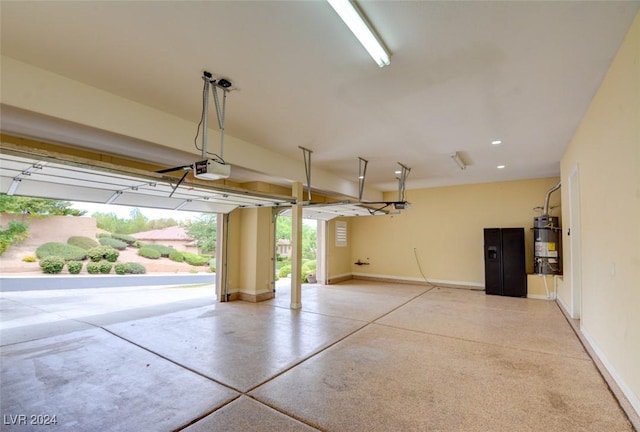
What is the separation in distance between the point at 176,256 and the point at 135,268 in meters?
2.26

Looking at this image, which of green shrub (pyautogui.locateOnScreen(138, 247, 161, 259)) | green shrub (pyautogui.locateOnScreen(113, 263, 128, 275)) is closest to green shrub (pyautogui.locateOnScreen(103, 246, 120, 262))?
green shrub (pyautogui.locateOnScreen(113, 263, 128, 275))

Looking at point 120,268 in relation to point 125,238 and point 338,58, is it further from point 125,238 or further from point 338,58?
point 338,58

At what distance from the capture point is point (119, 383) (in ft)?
9.95

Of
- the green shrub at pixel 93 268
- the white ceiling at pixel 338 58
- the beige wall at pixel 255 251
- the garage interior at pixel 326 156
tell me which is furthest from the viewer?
the green shrub at pixel 93 268

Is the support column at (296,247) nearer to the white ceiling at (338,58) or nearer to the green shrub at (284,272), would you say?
the white ceiling at (338,58)

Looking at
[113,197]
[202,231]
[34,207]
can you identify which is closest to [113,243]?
[34,207]

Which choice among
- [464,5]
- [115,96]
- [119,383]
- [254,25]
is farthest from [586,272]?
[115,96]

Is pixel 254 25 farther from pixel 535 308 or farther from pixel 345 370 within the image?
pixel 535 308

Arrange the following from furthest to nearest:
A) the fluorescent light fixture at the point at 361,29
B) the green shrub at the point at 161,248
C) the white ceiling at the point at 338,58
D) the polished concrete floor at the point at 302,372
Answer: the green shrub at the point at 161,248, the polished concrete floor at the point at 302,372, the white ceiling at the point at 338,58, the fluorescent light fixture at the point at 361,29

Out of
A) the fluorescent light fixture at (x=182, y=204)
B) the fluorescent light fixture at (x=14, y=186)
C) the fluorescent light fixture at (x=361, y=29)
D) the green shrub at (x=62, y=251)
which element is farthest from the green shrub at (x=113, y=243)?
the fluorescent light fixture at (x=361, y=29)

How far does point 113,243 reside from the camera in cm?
1491

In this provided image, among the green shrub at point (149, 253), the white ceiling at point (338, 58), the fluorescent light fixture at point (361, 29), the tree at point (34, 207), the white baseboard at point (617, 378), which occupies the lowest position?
the white baseboard at point (617, 378)

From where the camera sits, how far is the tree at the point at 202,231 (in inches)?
688

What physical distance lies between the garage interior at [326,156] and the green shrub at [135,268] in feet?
29.3
